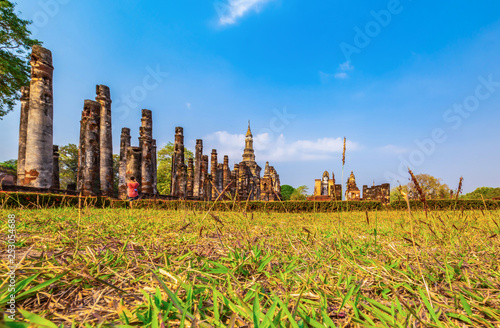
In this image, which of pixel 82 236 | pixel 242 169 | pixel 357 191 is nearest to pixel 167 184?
pixel 242 169

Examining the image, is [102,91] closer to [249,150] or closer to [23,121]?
[23,121]

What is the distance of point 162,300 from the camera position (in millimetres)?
1334

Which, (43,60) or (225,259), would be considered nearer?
(225,259)

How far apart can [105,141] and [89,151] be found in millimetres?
3598

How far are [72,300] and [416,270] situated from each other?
229 cm

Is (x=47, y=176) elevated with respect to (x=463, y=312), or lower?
elevated

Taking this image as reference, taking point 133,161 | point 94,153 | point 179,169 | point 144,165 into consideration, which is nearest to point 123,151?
point 144,165

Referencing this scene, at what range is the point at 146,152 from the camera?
2056cm

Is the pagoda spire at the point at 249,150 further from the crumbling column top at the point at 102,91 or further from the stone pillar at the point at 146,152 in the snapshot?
the crumbling column top at the point at 102,91

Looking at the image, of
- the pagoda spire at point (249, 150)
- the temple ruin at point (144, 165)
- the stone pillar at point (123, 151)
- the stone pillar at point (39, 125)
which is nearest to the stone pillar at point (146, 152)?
the temple ruin at point (144, 165)

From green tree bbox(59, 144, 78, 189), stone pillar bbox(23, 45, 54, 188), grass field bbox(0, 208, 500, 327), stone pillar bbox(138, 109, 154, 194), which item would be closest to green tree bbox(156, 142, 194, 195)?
green tree bbox(59, 144, 78, 189)

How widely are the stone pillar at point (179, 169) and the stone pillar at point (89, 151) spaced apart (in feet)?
32.9

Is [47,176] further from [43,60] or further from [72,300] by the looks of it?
[72,300]

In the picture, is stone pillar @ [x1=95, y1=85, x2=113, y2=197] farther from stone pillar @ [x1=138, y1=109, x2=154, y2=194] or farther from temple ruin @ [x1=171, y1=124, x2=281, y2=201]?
temple ruin @ [x1=171, y1=124, x2=281, y2=201]
